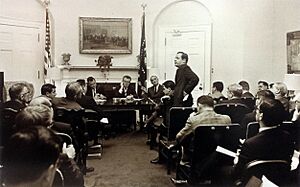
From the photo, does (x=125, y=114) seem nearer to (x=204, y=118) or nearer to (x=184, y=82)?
(x=184, y=82)

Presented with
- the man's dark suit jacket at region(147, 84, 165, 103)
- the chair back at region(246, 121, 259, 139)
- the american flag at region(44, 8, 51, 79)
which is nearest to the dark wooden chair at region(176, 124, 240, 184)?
the chair back at region(246, 121, 259, 139)

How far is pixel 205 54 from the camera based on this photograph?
26.7 ft

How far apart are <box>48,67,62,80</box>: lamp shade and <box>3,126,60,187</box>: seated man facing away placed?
642cm

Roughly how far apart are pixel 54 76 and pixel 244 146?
5.91m

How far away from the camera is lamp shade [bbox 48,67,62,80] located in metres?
Answer: 7.64

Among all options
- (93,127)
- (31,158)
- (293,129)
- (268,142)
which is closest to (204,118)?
(293,129)

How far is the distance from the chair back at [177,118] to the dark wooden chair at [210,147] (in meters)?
1.04

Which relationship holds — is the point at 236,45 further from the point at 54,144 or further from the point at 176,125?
the point at 54,144

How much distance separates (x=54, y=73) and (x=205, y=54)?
304 centimetres

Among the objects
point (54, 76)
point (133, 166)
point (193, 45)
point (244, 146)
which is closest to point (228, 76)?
point (193, 45)

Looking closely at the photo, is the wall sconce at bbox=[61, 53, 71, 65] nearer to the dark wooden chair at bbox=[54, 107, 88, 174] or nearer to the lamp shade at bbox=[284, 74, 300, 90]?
the dark wooden chair at bbox=[54, 107, 88, 174]

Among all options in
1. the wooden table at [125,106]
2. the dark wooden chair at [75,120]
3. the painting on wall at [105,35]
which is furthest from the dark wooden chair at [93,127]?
the painting on wall at [105,35]

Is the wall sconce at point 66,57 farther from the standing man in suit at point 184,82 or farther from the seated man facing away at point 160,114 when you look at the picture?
the standing man in suit at point 184,82

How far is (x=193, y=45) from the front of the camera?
8.20m
